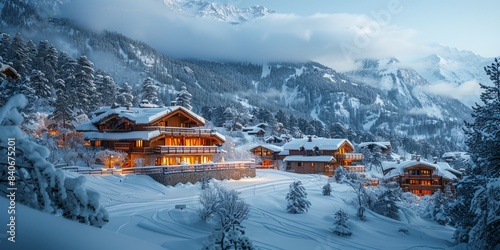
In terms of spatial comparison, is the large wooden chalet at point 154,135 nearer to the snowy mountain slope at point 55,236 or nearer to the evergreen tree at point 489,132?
the evergreen tree at point 489,132

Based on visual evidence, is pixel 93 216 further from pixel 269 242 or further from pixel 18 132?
pixel 269 242

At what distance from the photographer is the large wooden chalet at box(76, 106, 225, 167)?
4188cm

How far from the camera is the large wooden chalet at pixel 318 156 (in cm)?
6188

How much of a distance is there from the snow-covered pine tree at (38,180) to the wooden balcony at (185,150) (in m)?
37.8

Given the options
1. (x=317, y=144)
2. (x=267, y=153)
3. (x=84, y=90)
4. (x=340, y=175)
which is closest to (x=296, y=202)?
(x=340, y=175)

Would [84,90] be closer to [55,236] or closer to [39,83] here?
[39,83]

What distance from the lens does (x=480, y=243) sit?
1501 centimetres

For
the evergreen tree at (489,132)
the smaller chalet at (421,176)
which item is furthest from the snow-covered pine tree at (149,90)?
the evergreen tree at (489,132)

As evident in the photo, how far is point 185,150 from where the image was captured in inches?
1715

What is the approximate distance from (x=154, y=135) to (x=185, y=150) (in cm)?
452

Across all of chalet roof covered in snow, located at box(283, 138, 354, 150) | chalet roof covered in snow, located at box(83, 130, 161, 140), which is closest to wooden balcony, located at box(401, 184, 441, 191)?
chalet roof covered in snow, located at box(283, 138, 354, 150)

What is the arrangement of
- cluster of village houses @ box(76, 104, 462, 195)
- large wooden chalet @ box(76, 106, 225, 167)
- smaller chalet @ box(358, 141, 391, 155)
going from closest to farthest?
large wooden chalet @ box(76, 106, 225, 167), cluster of village houses @ box(76, 104, 462, 195), smaller chalet @ box(358, 141, 391, 155)

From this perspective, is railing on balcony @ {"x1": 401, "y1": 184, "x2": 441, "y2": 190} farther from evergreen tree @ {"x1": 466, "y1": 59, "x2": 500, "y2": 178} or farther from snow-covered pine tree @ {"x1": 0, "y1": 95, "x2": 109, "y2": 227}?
snow-covered pine tree @ {"x1": 0, "y1": 95, "x2": 109, "y2": 227}

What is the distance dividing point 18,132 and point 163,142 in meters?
42.2
